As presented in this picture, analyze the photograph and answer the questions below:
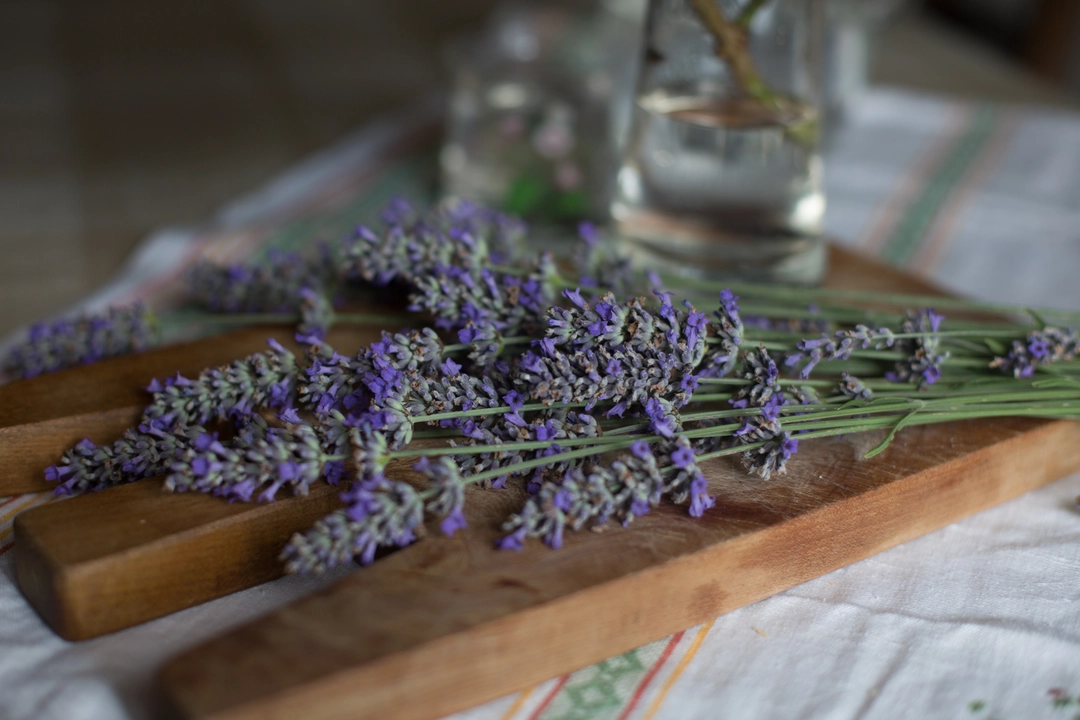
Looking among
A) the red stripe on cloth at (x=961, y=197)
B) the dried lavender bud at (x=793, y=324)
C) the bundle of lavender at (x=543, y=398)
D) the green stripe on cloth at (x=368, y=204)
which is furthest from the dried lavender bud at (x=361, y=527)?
the red stripe on cloth at (x=961, y=197)

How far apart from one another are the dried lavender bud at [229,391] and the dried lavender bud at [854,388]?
0.35 m

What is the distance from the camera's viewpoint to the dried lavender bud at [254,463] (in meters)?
0.54

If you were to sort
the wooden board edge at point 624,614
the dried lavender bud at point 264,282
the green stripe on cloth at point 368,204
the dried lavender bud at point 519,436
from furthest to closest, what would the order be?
the green stripe on cloth at point 368,204 → the dried lavender bud at point 264,282 → the dried lavender bud at point 519,436 → the wooden board edge at point 624,614

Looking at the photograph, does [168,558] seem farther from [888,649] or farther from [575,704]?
[888,649]

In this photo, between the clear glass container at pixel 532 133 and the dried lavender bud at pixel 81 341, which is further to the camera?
the clear glass container at pixel 532 133

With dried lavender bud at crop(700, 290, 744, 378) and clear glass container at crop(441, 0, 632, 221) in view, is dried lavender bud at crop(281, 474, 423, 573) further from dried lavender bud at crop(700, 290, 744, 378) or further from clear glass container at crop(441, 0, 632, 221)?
clear glass container at crop(441, 0, 632, 221)

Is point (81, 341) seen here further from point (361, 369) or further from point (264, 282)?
point (361, 369)

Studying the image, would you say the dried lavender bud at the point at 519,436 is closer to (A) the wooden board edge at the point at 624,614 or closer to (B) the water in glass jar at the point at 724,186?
(A) the wooden board edge at the point at 624,614

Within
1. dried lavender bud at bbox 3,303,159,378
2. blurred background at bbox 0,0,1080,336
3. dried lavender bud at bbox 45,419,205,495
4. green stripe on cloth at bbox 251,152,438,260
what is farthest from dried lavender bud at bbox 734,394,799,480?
blurred background at bbox 0,0,1080,336

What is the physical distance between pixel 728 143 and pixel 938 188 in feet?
→ 1.82

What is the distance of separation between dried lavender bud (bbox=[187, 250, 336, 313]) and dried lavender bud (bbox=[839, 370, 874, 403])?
0.40 metres

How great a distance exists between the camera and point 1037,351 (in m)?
0.68

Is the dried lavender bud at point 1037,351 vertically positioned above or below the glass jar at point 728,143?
below

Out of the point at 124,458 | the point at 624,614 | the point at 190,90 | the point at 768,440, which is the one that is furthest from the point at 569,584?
the point at 190,90
